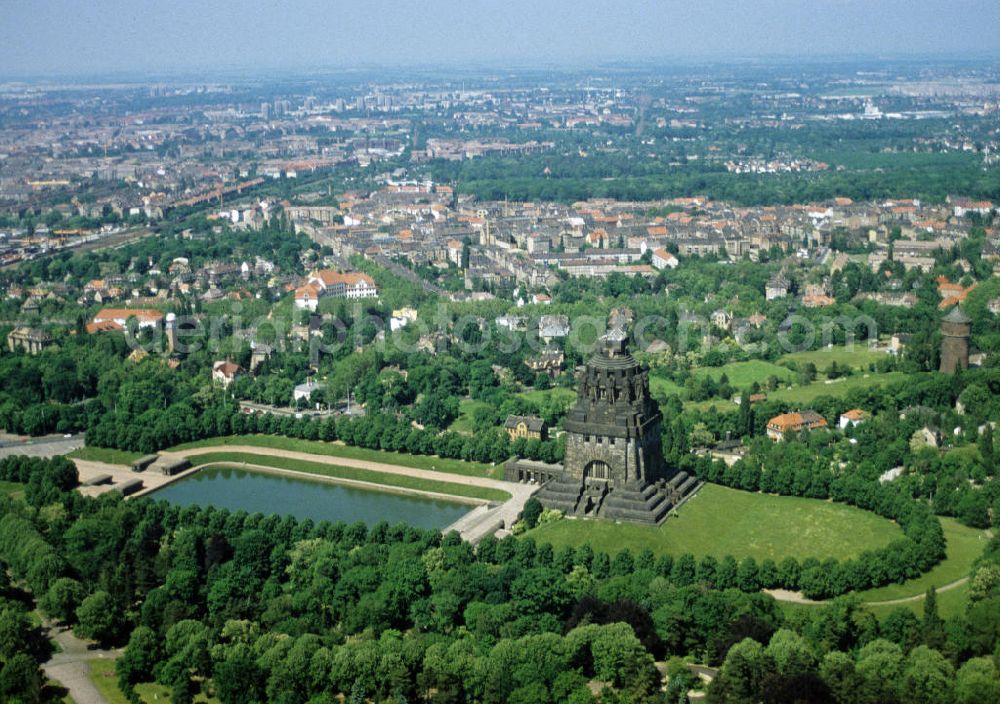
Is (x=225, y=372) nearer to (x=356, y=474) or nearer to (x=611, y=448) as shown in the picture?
(x=356, y=474)

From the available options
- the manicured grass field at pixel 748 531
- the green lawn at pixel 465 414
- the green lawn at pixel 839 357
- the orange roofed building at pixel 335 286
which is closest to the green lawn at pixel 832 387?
the green lawn at pixel 839 357

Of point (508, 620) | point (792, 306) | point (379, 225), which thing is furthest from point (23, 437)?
point (379, 225)

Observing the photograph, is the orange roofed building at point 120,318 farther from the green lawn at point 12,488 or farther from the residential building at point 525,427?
the residential building at point 525,427

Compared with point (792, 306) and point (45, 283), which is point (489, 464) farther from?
point (45, 283)

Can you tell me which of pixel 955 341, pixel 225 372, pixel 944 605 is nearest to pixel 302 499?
pixel 225 372

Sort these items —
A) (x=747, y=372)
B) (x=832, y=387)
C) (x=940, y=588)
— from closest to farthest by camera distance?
1. (x=940, y=588)
2. (x=832, y=387)
3. (x=747, y=372)

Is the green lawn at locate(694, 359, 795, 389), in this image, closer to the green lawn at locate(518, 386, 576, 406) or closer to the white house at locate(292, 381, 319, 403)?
the green lawn at locate(518, 386, 576, 406)
